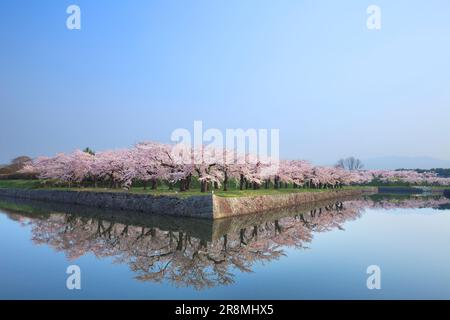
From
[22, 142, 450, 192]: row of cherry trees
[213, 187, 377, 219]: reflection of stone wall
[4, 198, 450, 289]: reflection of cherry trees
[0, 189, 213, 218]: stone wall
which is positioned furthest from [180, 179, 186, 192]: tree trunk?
[4, 198, 450, 289]: reflection of cherry trees

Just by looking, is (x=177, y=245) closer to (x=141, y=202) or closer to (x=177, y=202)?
(x=177, y=202)

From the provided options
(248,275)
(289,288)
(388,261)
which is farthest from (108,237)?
(388,261)

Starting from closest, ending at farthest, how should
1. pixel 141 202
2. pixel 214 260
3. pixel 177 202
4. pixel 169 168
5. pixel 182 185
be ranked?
pixel 214 260 → pixel 177 202 → pixel 141 202 → pixel 182 185 → pixel 169 168

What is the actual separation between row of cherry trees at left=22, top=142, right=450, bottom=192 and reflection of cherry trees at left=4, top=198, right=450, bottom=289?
708 centimetres

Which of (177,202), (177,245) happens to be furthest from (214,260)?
(177,202)

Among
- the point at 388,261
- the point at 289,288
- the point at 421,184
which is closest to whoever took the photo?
the point at 289,288

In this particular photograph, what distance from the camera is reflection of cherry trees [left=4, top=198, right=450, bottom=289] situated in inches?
481

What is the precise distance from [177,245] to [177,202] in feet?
32.0

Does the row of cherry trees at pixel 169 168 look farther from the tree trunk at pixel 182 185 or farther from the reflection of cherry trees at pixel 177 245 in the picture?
the reflection of cherry trees at pixel 177 245

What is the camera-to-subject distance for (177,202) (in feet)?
85.4

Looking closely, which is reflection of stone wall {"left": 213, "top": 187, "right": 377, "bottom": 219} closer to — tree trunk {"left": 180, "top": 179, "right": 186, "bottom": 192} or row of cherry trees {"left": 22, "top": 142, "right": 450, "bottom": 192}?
row of cherry trees {"left": 22, "top": 142, "right": 450, "bottom": 192}
